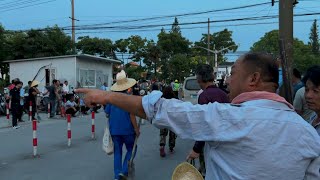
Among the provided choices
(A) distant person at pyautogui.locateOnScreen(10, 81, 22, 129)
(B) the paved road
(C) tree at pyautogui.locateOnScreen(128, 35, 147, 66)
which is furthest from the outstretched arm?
(C) tree at pyautogui.locateOnScreen(128, 35, 147, 66)

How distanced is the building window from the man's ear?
2691 cm

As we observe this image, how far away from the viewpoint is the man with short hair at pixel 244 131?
177 cm

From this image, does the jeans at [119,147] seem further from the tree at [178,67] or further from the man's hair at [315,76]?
the tree at [178,67]

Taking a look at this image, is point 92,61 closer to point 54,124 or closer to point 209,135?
point 54,124

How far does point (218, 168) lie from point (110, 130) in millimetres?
5366

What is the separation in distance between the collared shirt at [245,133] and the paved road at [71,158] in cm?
605

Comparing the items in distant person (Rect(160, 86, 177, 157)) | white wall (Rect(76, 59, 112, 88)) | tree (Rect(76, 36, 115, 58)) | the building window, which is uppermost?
tree (Rect(76, 36, 115, 58))

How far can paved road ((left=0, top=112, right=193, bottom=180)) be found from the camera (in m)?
8.11

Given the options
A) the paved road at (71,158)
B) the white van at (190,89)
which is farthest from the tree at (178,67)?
the paved road at (71,158)

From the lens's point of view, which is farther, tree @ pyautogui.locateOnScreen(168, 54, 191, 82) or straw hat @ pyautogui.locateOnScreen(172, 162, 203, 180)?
tree @ pyautogui.locateOnScreen(168, 54, 191, 82)

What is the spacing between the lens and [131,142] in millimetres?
7246

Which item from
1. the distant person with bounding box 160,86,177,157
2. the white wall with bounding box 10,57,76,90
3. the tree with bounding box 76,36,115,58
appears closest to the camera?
the distant person with bounding box 160,86,177,157

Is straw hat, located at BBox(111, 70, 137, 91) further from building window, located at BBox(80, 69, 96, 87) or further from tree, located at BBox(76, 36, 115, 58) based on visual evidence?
tree, located at BBox(76, 36, 115, 58)

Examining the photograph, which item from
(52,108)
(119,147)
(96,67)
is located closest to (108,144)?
(119,147)
